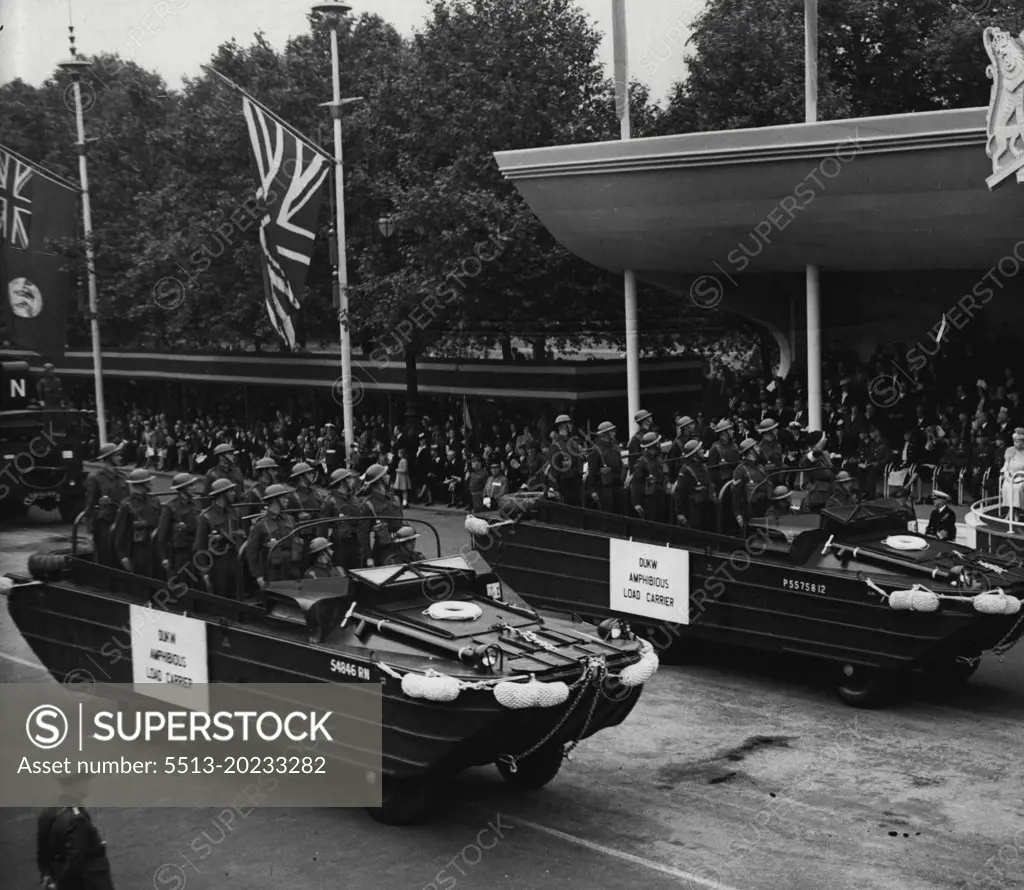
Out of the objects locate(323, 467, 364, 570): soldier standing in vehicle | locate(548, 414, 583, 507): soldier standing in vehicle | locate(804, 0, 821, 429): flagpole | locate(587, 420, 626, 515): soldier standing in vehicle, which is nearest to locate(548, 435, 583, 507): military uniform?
locate(548, 414, 583, 507): soldier standing in vehicle

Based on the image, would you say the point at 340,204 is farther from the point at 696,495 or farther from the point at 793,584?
the point at 793,584

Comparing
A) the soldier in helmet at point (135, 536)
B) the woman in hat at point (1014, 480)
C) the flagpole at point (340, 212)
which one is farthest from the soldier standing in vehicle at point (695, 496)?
the flagpole at point (340, 212)

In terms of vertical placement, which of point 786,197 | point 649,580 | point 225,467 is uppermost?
point 786,197

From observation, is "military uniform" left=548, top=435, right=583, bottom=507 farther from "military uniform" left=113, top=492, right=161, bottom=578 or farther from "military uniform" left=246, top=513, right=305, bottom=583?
"military uniform" left=113, top=492, right=161, bottom=578

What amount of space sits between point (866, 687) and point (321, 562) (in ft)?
17.0

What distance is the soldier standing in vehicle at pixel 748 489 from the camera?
14.3 meters

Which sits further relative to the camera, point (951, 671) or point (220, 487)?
point (951, 671)

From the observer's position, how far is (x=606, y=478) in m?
15.3

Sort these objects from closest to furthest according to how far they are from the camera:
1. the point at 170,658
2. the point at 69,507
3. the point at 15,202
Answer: the point at 170,658 < the point at 15,202 < the point at 69,507

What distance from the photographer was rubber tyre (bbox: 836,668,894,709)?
42.3 feet

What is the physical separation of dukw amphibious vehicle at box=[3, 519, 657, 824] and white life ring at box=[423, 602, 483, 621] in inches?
0.5

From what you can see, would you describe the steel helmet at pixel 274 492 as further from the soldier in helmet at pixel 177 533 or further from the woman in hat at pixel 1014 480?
the woman in hat at pixel 1014 480

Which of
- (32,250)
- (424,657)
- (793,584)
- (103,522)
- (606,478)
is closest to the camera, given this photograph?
(424,657)

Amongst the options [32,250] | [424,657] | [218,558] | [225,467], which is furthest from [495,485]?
[424,657]
